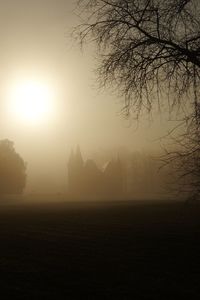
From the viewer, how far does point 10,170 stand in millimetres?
91000

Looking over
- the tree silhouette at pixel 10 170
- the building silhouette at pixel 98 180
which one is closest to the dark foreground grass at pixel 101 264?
the tree silhouette at pixel 10 170

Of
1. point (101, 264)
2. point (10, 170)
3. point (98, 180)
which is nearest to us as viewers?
point (101, 264)

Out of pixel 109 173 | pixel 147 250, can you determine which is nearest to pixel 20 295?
pixel 147 250

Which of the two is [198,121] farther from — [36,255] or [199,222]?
[199,222]

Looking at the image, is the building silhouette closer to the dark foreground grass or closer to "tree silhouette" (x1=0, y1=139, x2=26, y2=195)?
"tree silhouette" (x1=0, y1=139, x2=26, y2=195)

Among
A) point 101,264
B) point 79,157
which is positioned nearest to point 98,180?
point 79,157

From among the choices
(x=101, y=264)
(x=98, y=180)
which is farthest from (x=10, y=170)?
(x=101, y=264)

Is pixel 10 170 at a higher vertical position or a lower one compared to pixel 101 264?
higher

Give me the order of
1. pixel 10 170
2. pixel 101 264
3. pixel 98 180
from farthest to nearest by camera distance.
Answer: pixel 98 180 → pixel 10 170 → pixel 101 264

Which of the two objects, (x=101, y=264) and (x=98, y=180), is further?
(x=98, y=180)

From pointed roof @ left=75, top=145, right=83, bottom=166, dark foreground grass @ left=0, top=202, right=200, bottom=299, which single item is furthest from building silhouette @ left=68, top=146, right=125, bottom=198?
dark foreground grass @ left=0, top=202, right=200, bottom=299

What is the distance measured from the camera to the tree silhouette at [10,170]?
296ft

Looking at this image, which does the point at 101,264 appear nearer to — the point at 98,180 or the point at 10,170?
the point at 10,170

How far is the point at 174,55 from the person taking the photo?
36.9ft
